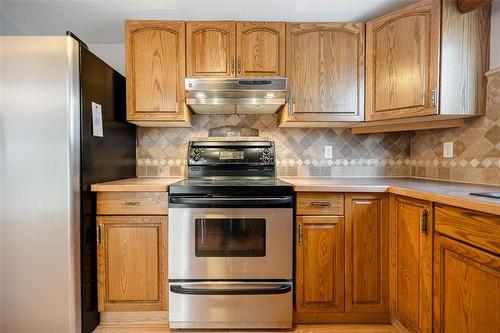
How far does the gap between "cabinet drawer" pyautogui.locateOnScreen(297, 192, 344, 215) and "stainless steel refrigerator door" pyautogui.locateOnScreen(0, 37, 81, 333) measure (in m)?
1.37

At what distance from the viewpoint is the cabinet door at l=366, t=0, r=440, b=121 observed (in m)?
1.69

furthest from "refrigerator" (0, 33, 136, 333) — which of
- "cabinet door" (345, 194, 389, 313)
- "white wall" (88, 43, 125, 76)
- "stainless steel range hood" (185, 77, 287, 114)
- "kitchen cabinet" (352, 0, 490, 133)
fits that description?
"kitchen cabinet" (352, 0, 490, 133)

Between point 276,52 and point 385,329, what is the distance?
2.04m

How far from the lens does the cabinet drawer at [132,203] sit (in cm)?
170

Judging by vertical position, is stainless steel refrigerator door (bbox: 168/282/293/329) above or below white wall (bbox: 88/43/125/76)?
below

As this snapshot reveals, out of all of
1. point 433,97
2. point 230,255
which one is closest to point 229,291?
point 230,255

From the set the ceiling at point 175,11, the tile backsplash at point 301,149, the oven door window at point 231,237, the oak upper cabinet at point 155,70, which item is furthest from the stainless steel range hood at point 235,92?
the oven door window at point 231,237

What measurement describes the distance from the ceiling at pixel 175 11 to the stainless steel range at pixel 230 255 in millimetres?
1300

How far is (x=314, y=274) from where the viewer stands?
1.70m

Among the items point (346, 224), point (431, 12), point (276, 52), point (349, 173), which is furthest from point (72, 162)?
point (431, 12)

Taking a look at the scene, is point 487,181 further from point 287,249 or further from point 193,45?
point 193,45

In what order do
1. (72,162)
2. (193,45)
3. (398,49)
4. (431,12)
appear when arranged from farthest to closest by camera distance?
1. (193,45)
2. (398,49)
3. (431,12)
4. (72,162)

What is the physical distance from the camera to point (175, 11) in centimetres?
196

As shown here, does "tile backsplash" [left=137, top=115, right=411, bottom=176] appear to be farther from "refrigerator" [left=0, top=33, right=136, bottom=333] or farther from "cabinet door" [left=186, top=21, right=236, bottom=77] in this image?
"refrigerator" [left=0, top=33, right=136, bottom=333]
